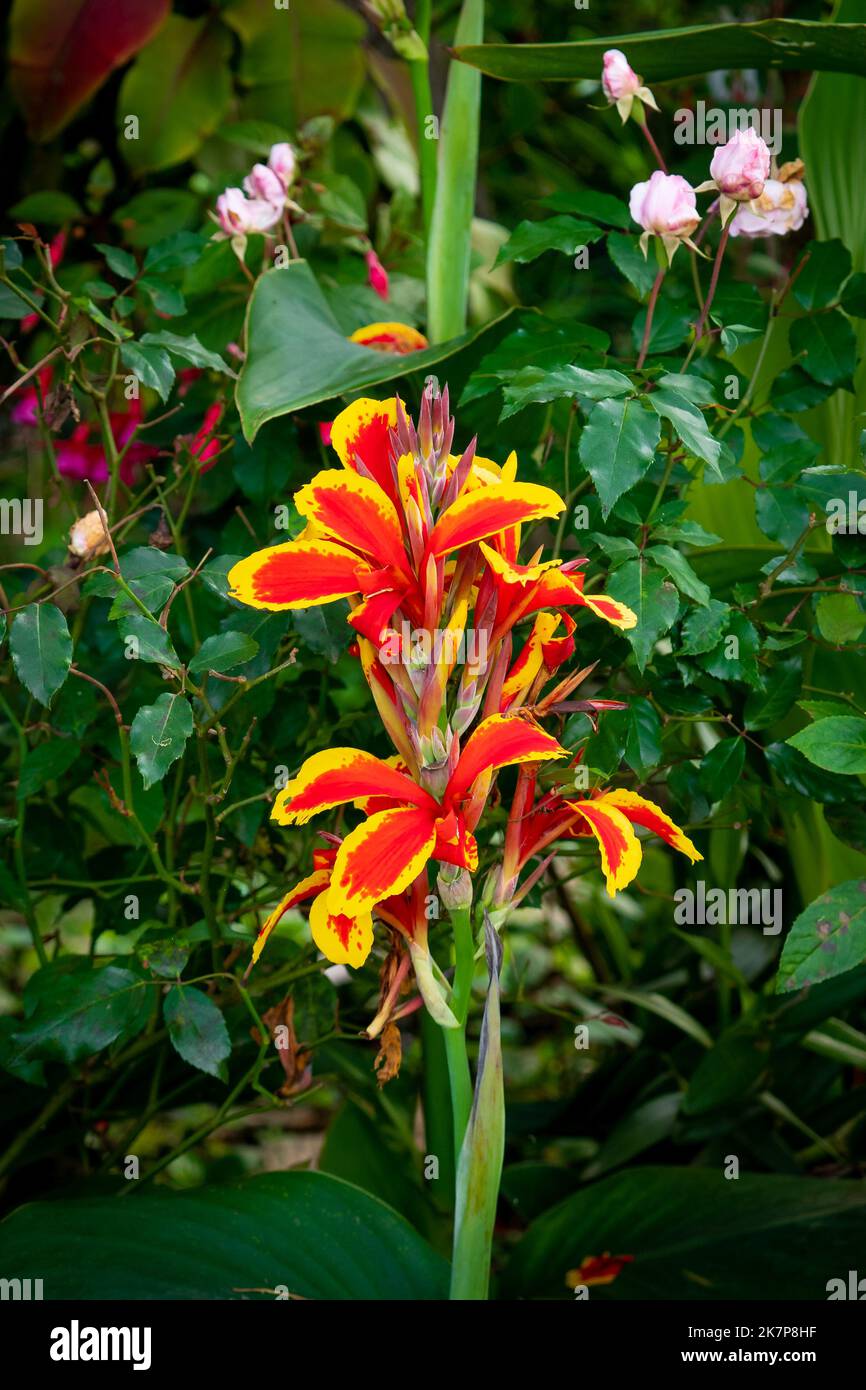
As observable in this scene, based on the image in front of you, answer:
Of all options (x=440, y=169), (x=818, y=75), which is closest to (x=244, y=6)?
(x=440, y=169)

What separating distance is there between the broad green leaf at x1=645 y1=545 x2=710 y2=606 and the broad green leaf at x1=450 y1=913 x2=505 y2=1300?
0.20 meters

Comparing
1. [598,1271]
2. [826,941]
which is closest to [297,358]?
[826,941]

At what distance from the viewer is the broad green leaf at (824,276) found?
86cm

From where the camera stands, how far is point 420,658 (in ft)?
1.91

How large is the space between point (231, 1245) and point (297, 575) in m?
0.44

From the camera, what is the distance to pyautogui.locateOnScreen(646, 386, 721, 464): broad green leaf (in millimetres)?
637

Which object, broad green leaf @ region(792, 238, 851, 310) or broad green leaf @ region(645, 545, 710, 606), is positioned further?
broad green leaf @ region(792, 238, 851, 310)

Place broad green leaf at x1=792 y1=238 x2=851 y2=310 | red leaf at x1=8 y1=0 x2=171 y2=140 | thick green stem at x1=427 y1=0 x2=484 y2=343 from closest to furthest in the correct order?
1. broad green leaf at x1=792 y1=238 x2=851 y2=310
2. thick green stem at x1=427 y1=0 x2=484 y2=343
3. red leaf at x1=8 y1=0 x2=171 y2=140

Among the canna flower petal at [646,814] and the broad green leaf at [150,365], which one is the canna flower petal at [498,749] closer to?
the canna flower petal at [646,814]

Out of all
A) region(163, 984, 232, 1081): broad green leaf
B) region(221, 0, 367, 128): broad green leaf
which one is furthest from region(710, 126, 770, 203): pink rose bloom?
region(221, 0, 367, 128): broad green leaf

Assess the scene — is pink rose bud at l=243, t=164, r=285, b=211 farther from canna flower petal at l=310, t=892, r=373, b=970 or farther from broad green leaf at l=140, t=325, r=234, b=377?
canna flower petal at l=310, t=892, r=373, b=970

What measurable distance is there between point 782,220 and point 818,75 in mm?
286

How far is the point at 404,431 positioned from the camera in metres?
0.59
